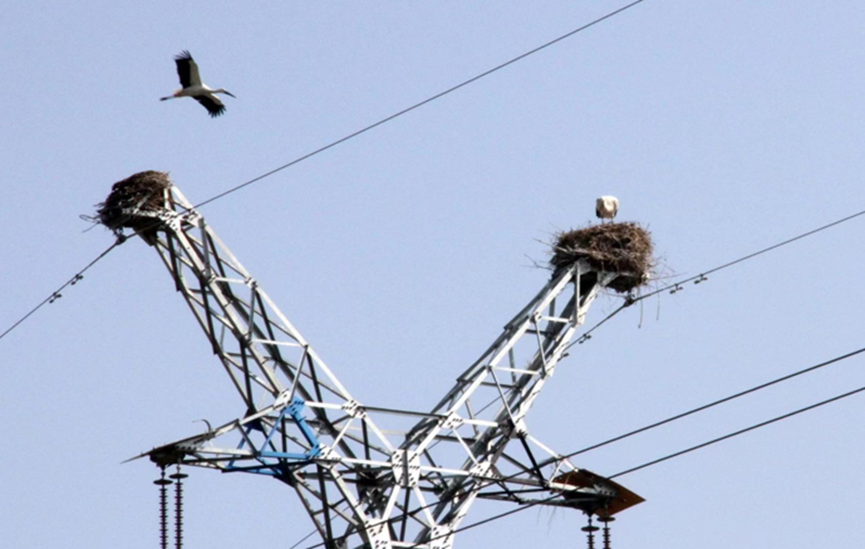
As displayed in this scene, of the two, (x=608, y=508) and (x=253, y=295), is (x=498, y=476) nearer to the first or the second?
(x=608, y=508)

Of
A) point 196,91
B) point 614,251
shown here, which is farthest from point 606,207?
point 196,91

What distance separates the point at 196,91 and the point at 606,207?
651cm

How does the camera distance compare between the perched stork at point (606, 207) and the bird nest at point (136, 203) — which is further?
the perched stork at point (606, 207)

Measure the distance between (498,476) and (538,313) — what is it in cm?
233

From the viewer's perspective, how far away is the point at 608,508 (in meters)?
31.4

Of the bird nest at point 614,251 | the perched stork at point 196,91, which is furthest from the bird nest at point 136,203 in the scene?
the bird nest at point 614,251

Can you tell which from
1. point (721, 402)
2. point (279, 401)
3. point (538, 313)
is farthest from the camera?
point (538, 313)

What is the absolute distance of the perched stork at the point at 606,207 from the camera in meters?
33.4

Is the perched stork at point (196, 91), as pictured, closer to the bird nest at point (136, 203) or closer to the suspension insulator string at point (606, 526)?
the bird nest at point (136, 203)

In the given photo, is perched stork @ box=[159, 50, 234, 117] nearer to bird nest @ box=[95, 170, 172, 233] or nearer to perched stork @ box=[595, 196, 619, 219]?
bird nest @ box=[95, 170, 172, 233]

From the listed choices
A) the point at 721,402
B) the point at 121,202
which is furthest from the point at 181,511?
the point at 721,402

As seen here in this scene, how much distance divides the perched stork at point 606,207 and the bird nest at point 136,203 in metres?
6.92

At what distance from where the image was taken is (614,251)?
32.1 m

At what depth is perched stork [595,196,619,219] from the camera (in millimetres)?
33375
